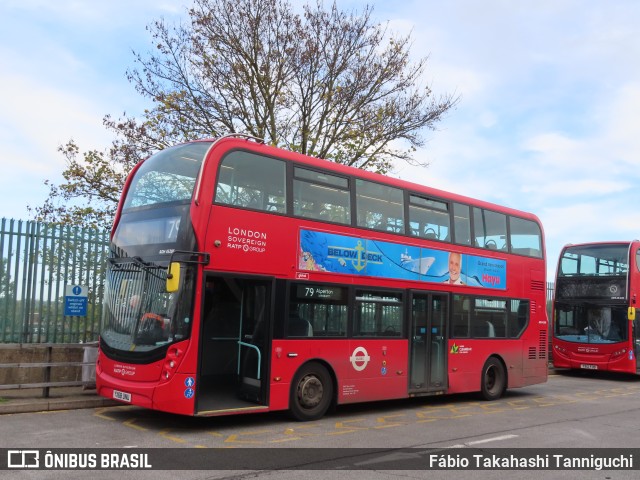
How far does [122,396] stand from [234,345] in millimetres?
2452

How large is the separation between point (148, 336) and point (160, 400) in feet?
3.01

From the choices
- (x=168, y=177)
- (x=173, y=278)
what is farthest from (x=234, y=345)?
(x=168, y=177)

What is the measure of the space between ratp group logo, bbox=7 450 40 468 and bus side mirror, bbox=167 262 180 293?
2508mm

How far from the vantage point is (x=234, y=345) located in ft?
35.6

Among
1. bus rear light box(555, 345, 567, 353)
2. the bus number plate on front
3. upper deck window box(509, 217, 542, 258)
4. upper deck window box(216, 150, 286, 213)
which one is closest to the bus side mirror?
→ upper deck window box(216, 150, 286, 213)

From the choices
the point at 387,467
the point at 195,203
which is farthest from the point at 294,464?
the point at 195,203

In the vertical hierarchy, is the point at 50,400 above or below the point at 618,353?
below

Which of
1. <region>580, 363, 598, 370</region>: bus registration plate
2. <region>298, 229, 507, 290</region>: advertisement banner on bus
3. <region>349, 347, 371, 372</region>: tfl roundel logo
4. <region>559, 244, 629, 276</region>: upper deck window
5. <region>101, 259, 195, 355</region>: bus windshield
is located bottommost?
<region>580, 363, 598, 370</region>: bus registration plate

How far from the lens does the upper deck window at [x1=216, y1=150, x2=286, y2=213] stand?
908cm

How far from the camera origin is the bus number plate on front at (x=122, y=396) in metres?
8.71

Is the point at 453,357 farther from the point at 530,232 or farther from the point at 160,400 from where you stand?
the point at 160,400

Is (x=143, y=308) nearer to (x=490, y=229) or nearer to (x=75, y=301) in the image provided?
→ (x=75, y=301)

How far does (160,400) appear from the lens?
8.35 m

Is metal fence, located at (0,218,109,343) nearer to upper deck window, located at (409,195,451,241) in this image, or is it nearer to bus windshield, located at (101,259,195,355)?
bus windshield, located at (101,259,195,355)
